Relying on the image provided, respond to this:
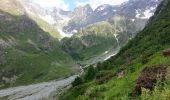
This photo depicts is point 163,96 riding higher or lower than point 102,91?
lower

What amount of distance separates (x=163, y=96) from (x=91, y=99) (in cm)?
2207

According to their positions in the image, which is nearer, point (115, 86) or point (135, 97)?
point (135, 97)

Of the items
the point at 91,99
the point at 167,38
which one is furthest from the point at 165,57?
the point at 167,38

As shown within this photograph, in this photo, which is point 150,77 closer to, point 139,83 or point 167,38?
point 139,83

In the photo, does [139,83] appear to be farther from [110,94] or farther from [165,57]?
[165,57]

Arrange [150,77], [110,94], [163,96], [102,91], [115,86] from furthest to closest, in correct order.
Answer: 1. [102,91]
2. [115,86]
3. [110,94]
4. [150,77]
5. [163,96]

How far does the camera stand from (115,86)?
35.2 m

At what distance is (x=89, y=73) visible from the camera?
268 feet

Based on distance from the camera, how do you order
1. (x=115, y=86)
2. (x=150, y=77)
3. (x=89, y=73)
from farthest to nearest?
(x=89, y=73) → (x=115, y=86) → (x=150, y=77)

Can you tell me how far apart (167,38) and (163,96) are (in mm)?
56949

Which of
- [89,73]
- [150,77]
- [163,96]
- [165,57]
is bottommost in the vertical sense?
[163,96]

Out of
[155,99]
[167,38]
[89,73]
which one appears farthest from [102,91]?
[89,73]

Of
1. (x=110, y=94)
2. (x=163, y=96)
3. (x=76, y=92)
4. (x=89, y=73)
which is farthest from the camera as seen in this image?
(x=89, y=73)

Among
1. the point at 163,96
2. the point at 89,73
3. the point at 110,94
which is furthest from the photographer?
the point at 89,73
